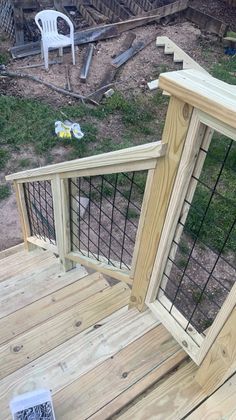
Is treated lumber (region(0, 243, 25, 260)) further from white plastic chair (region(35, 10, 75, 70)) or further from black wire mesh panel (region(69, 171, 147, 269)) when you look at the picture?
white plastic chair (region(35, 10, 75, 70))

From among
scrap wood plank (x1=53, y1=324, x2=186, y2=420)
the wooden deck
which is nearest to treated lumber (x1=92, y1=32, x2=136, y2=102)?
the wooden deck

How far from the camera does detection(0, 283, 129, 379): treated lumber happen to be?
192 centimetres

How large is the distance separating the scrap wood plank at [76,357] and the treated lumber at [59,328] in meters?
0.06

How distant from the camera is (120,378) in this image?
1701mm

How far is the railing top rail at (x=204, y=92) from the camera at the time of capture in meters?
1.01

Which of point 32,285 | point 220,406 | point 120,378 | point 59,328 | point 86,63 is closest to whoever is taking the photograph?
point 220,406

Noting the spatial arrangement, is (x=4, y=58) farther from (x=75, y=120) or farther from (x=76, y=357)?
(x=76, y=357)

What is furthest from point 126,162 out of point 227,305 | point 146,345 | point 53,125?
point 53,125

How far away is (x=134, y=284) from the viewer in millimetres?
1919

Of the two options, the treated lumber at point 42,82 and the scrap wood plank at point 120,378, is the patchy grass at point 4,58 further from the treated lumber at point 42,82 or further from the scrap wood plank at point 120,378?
the scrap wood plank at point 120,378

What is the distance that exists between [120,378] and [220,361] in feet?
1.60

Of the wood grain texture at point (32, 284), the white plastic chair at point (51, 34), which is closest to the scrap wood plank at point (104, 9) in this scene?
the white plastic chair at point (51, 34)

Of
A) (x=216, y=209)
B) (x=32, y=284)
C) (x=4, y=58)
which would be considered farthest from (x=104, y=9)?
(x=32, y=284)

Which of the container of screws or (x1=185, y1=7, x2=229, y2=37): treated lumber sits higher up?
the container of screws
